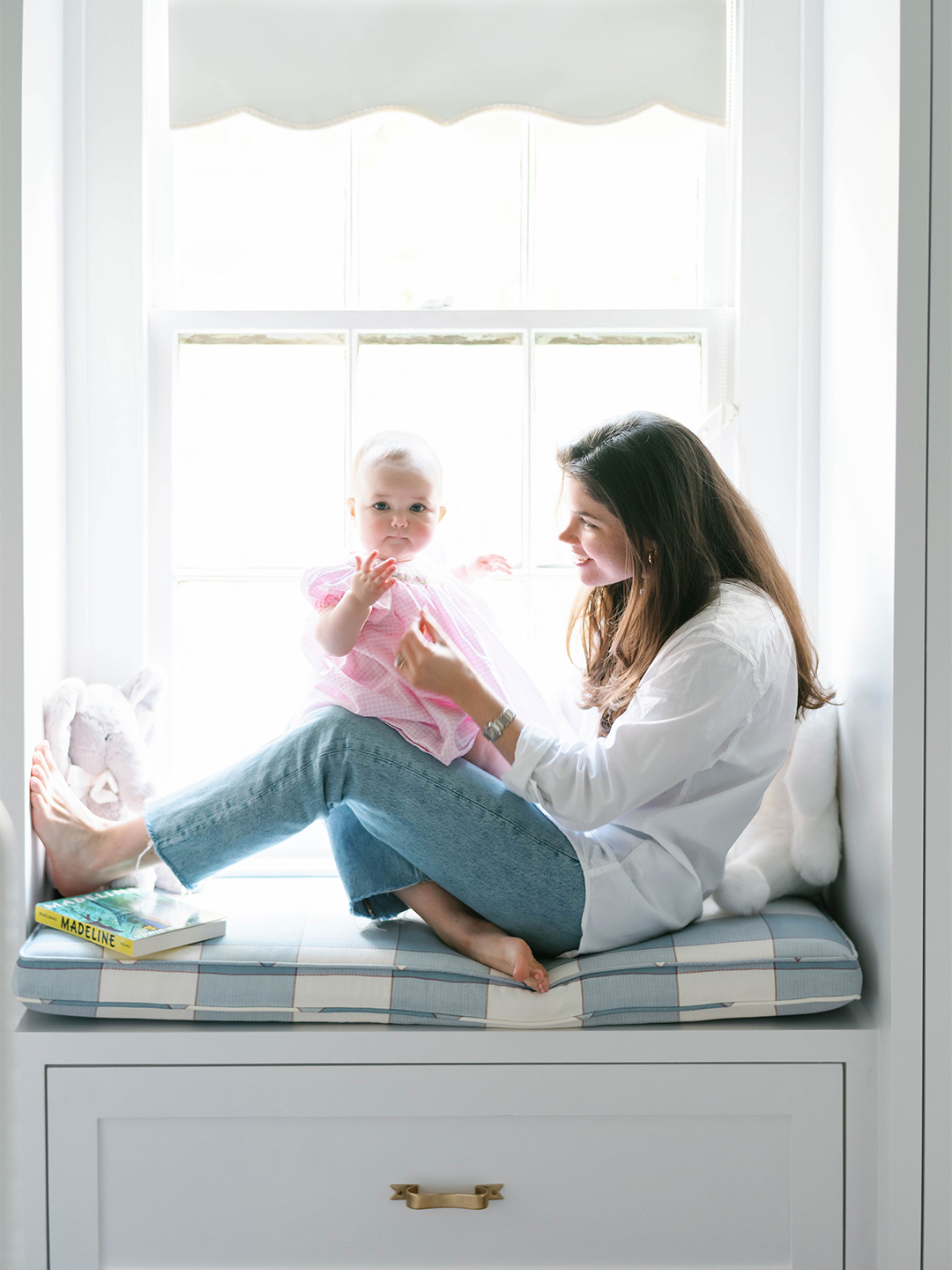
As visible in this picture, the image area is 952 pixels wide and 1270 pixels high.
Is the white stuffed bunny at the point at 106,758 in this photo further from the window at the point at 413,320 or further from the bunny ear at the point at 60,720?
the window at the point at 413,320

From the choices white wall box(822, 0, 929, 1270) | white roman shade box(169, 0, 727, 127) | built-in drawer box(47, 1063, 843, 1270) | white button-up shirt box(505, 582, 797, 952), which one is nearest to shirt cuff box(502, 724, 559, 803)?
white button-up shirt box(505, 582, 797, 952)

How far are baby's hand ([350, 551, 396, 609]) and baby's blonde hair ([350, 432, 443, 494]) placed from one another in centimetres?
22

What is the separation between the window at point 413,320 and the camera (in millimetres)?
1981

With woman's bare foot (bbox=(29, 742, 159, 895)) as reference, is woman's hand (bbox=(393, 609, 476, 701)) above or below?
above

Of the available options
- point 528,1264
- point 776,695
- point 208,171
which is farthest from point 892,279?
point 528,1264

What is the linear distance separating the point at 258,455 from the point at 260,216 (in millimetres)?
462

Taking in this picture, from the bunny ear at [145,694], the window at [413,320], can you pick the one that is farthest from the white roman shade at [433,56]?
the bunny ear at [145,694]

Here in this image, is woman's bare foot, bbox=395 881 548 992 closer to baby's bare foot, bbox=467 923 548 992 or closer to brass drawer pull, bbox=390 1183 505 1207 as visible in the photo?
baby's bare foot, bbox=467 923 548 992

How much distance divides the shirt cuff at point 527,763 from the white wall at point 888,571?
1.61 feet

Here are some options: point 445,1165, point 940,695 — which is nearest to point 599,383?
point 940,695

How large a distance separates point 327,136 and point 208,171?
9.5 inches

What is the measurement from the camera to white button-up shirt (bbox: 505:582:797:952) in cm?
142

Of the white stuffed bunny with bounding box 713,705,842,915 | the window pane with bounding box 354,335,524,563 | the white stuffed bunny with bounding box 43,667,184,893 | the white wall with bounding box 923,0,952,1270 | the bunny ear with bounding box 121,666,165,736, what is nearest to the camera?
the white wall with bounding box 923,0,952,1270

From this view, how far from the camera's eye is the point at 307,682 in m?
1.75
